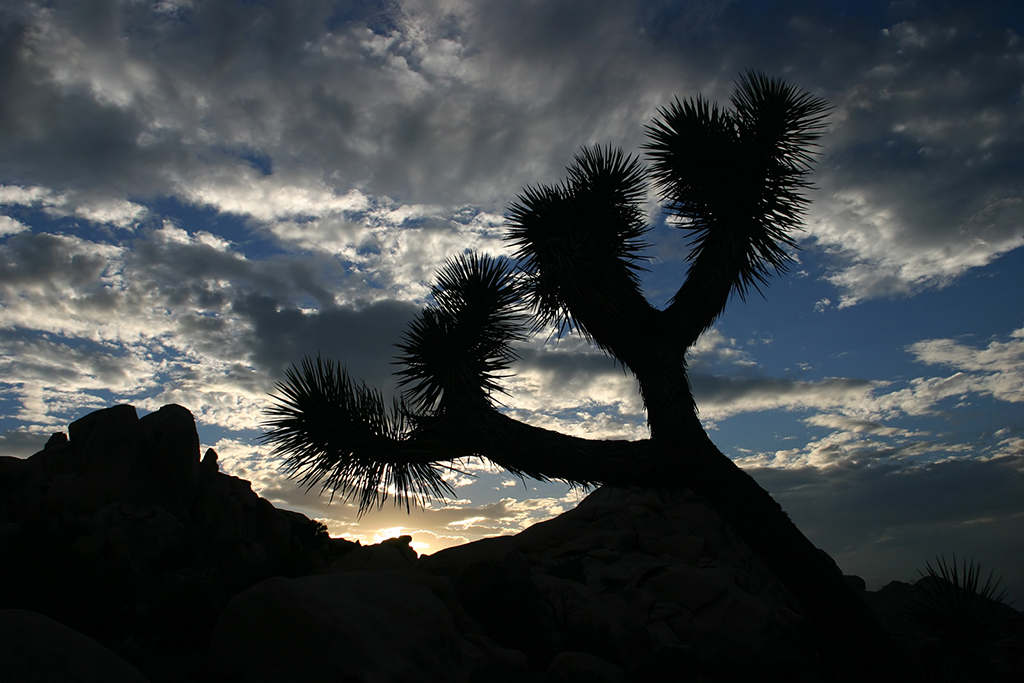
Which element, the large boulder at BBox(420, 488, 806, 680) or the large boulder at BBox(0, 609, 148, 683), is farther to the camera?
the large boulder at BBox(420, 488, 806, 680)

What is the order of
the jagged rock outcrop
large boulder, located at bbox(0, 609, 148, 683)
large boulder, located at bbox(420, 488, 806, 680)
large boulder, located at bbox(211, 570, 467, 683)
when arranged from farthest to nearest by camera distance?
large boulder, located at bbox(420, 488, 806, 680) → the jagged rock outcrop → large boulder, located at bbox(211, 570, 467, 683) → large boulder, located at bbox(0, 609, 148, 683)

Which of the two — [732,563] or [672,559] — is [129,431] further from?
[732,563]

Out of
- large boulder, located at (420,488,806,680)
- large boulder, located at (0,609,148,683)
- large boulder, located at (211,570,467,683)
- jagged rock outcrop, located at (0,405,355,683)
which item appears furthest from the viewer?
large boulder, located at (420,488,806,680)

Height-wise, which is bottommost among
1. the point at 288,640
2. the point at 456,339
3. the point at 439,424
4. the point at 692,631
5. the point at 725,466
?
A: the point at 692,631

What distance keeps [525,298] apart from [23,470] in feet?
22.8

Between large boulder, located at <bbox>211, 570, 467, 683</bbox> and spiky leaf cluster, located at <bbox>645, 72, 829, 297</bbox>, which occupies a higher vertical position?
spiky leaf cluster, located at <bbox>645, 72, 829, 297</bbox>

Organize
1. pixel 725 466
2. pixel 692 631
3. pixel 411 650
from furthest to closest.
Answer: pixel 692 631
pixel 725 466
pixel 411 650

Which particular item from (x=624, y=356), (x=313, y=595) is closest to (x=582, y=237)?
(x=624, y=356)

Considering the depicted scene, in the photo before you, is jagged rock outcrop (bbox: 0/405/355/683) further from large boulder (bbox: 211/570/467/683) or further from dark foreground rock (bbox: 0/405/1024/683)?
large boulder (bbox: 211/570/467/683)

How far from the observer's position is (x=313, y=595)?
3.88 metres

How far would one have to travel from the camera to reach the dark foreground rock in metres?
3.72

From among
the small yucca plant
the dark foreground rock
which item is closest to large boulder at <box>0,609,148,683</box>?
the dark foreground rock

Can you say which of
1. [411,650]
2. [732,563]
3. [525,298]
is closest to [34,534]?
[411,650]

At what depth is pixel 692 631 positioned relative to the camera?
727 centimetres
